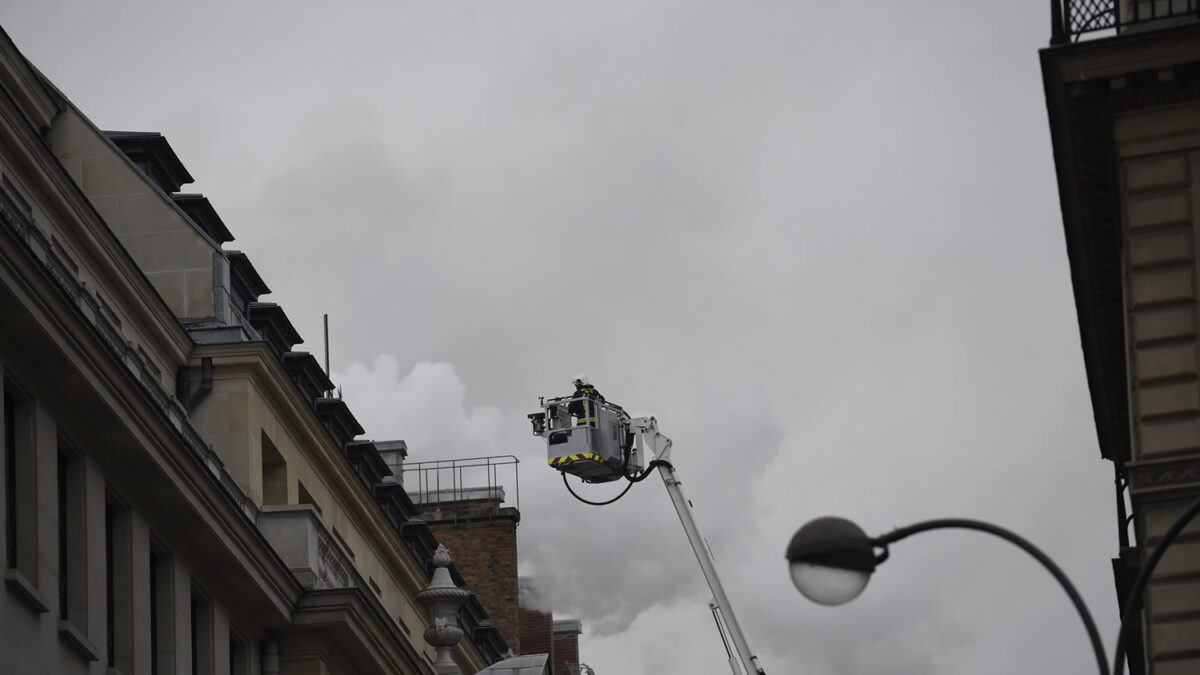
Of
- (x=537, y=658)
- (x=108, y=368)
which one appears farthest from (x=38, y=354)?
(x=537, y=658)

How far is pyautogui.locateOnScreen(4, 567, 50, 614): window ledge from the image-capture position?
24562mm

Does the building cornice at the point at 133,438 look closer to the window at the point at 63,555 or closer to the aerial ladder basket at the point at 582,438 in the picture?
the window at the point at 63,555

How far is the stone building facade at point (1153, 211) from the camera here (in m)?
24.7

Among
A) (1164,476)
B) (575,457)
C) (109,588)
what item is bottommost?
(1164,476)

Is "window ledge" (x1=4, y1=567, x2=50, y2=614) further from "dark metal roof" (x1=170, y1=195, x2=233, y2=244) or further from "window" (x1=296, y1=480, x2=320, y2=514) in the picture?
"window" (x1=296, y1=480, x2=320, y2=514)

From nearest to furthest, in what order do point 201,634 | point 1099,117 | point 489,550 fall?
point 1099,117 → point 201,634 → point 489,550

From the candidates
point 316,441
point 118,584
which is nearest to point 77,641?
point 118,584

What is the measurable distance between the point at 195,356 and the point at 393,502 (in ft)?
33.5

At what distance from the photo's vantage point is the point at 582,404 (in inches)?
2181

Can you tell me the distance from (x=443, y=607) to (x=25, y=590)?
1864cm

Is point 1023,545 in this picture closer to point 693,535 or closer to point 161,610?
point 161,610

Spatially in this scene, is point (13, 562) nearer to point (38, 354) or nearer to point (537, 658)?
point (38, 354)

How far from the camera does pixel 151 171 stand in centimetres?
3853

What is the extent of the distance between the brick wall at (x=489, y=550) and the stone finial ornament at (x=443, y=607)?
52.4 feet
